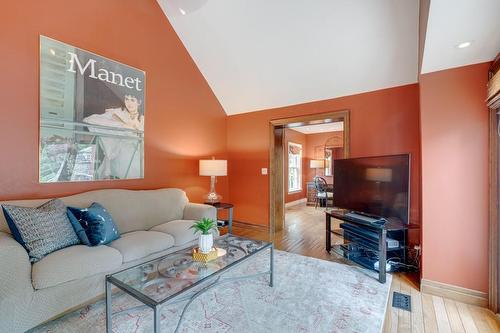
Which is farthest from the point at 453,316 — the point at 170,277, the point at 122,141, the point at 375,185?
the point at 122,141

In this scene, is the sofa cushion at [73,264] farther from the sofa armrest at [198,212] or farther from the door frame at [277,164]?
the door frame at [277,164]

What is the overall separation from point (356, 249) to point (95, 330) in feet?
9.47

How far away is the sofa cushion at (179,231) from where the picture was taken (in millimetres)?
2695

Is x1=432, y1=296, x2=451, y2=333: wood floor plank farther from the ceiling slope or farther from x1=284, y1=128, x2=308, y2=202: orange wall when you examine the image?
x1=284, y1=128, x2=308, y2=202: orange wall

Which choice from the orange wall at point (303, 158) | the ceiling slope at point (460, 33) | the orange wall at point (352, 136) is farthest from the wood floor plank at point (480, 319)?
the orange wall at point (303, 158)

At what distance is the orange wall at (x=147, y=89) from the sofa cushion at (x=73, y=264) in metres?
0.92

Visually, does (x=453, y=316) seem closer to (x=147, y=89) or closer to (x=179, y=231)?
(x=179, y=231)

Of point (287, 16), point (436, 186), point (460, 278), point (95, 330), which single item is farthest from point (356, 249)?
point (287, 16)

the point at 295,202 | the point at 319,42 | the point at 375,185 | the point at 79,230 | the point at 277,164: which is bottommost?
the point at 295,202

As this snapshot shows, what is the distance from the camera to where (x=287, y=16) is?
2.93 m

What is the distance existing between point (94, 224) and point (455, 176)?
11.2 ft

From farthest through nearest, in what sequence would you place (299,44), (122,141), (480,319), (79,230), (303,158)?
(303,158)
(299,44)
(122,141)
(79,230)
(480,319)

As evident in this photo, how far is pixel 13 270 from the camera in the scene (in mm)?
1581

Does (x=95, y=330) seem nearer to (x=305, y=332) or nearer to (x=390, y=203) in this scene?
(x=305, y=332)
